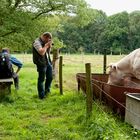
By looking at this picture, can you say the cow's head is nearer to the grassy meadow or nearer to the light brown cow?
the light brown cow

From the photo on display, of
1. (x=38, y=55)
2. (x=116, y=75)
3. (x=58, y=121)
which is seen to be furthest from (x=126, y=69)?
(x=38, y=55)

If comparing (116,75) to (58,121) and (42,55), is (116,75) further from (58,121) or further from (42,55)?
(42,55)

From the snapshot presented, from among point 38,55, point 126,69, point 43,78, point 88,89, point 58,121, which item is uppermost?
point 38,55

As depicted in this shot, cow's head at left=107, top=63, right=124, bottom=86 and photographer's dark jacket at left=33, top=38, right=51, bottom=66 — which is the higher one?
photographer's dark jacket at left=33, top=38, right=51, bottom=66

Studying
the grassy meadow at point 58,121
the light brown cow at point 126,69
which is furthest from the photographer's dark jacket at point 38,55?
the light brown cow at point 126,69

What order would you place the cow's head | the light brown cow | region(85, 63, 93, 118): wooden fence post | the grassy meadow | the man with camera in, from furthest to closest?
the man with camera
the cow's head
the light brown cow
region(85, 63, 93, 118): wooden fence post
the grassy meadow

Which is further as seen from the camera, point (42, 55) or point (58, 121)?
point (42, 55)

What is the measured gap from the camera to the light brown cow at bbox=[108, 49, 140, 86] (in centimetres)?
862

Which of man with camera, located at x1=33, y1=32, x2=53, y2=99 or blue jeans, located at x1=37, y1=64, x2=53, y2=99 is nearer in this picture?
man with camera, located at x1=33, y1=32, x2=53, y2=99

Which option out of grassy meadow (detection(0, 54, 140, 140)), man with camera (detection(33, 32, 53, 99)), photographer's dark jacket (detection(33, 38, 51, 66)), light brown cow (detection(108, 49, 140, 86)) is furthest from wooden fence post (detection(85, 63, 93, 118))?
photographer's dark jacket (detection(33, 38, 51, 66))

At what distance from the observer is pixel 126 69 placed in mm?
9070

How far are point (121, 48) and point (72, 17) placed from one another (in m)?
50.4

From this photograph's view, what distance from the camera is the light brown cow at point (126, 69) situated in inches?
339

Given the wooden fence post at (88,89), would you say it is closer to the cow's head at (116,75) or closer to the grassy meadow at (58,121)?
the grassy meadow at (58,121)
